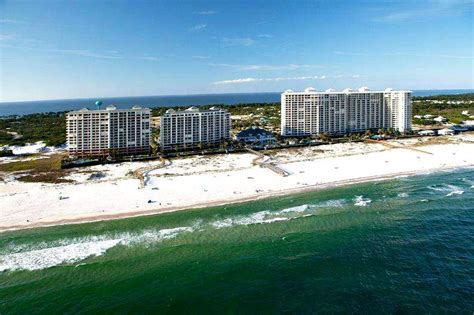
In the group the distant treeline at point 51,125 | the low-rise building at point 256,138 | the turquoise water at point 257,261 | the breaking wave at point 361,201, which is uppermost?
the distant treeline at point 51,125

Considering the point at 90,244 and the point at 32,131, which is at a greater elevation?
the point at 32,131

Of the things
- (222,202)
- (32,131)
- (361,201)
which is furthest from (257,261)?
(32,131)

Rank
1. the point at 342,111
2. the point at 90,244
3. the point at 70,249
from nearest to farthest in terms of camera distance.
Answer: the point at 70,249
the point at 90,244
the point at 342,111

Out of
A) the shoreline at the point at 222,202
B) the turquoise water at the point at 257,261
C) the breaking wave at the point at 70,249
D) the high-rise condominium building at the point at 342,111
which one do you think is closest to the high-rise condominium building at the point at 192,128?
the high-rise condominium building at the point at 342,111

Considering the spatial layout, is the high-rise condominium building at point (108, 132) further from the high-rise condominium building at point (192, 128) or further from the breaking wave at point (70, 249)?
the breaking wave at point (70, 249)

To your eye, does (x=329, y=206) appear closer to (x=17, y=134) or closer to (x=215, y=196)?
(x=215, y=196)

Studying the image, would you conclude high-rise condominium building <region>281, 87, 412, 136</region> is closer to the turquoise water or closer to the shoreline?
the shoreline

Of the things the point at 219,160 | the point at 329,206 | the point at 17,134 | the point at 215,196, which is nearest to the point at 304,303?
the point at 329,206

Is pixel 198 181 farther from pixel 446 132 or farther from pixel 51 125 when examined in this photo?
pixel 51 125
